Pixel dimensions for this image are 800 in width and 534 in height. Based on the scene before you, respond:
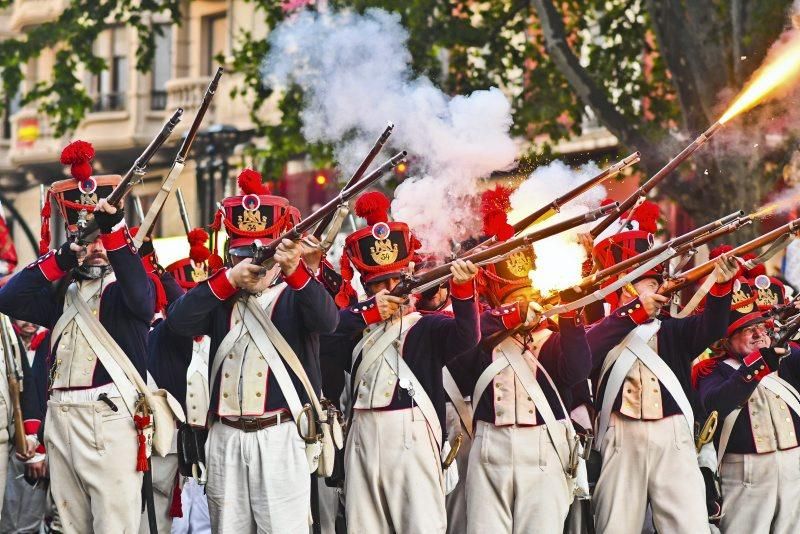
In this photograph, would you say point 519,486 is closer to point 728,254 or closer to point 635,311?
point 635,311

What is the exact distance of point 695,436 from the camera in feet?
29.7

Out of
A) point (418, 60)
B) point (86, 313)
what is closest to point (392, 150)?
point (86, 313)

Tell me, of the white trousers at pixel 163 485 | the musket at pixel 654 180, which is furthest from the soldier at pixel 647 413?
the white trousers at pixel 163 485

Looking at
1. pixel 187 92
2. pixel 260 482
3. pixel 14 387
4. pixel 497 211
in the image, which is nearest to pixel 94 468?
pixel 260 482

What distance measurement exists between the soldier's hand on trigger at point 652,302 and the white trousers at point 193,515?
3.79 m

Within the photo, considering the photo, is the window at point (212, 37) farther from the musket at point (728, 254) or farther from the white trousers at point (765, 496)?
the musket at point (728, 254)

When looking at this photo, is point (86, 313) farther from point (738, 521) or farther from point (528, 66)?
point (528, 66)

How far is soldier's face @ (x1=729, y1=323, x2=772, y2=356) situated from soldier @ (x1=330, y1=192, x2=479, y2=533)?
2.05 m

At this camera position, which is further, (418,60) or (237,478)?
(418,60)

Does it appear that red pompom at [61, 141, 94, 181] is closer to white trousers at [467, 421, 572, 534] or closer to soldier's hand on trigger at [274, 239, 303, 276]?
soldier's hand on trigger at [274, 239, 303, 276]

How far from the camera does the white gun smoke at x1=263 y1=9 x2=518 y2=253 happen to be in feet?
31.5

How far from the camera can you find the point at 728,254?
8258mm

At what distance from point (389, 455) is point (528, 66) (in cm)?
1186

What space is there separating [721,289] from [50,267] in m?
3.61
